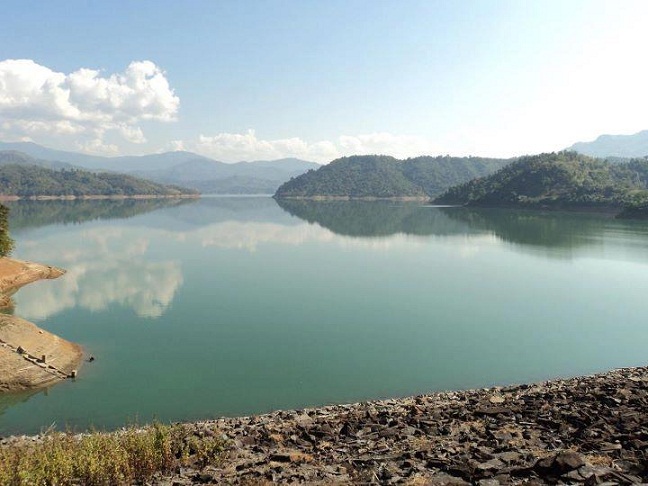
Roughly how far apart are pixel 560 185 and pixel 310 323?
12772cm

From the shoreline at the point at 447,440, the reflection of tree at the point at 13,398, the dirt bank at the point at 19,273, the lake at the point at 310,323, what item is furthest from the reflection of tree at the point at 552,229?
the reflection of tree at the point at 13,398

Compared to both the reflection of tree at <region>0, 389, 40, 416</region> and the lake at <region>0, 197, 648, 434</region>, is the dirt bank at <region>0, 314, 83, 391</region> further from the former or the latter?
the lake at <region>0, 197, 648, 434</region>

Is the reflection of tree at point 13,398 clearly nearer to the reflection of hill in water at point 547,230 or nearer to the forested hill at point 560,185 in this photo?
the reflection of hill in water at point 547,230

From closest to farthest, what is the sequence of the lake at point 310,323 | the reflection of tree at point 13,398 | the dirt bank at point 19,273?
the reflection of tree at point 13,398, the lake at point 310,323, the dirt bank at point 19,273

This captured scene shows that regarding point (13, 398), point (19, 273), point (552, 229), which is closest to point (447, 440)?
point (13, 398)

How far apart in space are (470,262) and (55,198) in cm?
19248

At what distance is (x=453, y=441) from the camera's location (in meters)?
10.7

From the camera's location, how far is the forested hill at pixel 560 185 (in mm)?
113688

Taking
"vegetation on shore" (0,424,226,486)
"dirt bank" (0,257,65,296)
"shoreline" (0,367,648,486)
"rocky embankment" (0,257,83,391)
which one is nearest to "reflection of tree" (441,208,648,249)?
"shoreline" (0,367,648,486)

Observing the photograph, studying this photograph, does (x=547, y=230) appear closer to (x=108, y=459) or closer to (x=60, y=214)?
(x=108, y=459)

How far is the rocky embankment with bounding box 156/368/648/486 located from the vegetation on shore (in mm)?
464

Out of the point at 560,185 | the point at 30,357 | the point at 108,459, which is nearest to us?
the point at 108,459

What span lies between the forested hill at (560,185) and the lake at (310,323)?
63.7m

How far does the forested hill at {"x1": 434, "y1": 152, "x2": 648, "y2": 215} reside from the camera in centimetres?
11369
